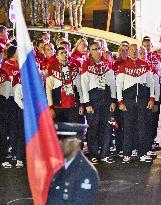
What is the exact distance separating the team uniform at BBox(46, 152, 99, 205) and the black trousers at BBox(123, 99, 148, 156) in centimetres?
483

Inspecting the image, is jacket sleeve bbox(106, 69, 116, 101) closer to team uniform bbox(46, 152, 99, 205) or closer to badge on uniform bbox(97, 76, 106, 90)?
badge on uniform bbox(97, 76, 106, 90)

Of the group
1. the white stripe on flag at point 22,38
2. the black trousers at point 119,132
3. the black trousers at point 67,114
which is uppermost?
the white stripe on flag at point 22,38

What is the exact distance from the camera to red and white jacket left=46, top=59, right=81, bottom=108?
889 cm

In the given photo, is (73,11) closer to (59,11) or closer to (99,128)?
(59,11)

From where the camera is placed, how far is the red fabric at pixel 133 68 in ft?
29.5

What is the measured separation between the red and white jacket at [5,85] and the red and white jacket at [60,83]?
1.92 ft

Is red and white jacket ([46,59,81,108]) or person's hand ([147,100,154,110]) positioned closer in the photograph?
red and white jacket ([46,59,81,108])

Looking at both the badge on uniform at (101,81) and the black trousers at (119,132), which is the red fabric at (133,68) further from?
the black trousers at (119,132)

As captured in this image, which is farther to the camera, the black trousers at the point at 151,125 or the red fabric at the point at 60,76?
the black trousers at the point at 151,125

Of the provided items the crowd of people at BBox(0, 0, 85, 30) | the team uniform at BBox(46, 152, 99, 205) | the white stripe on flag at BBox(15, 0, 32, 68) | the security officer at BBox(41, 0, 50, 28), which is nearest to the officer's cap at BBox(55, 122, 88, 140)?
the team uniform at BBox(46, 152, 99, 205)

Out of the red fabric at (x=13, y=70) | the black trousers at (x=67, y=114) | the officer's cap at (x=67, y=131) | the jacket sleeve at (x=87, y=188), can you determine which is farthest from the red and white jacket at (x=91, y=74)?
the jacket sleeve at (x=87, y=188)

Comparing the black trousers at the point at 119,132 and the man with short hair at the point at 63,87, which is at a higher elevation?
the man with short hair at the point at 63,87

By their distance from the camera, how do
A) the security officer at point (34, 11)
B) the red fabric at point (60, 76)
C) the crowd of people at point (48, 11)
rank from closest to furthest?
the red fabric at point (60, 76) < the crowd of people at point (48, 11) < the security officer at point (34, 11)

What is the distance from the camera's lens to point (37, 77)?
13.3 ft
